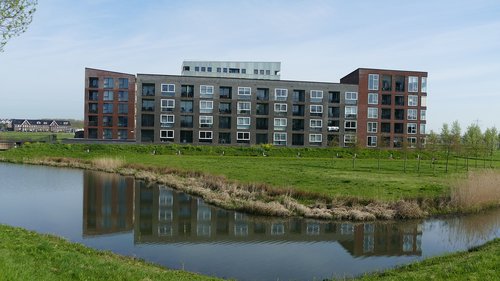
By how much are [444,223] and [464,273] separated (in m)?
12.6

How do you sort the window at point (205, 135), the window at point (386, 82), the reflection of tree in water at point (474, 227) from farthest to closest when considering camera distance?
the window at point (386, 82) < the window at point (205, 135) < the reflection of tree in water at point (474, 227)

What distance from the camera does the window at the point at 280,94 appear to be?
72000 mm

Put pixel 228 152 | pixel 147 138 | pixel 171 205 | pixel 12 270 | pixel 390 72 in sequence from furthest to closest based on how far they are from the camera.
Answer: pixel 390 72
pixel 147 138
pixel 228 152
pixel 171 205
pixel 12 270

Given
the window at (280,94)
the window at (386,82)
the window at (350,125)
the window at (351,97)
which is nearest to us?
the window at (280,94)

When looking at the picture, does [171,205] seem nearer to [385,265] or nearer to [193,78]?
[385,265]

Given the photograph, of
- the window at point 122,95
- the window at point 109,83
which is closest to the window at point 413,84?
the window at point 122,95

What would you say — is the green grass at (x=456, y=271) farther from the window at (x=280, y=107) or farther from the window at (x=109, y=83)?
the window at (x=109, y=83)

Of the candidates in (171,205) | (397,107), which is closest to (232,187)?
(171,205)

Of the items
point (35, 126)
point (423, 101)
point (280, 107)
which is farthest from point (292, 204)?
point (35, 126)

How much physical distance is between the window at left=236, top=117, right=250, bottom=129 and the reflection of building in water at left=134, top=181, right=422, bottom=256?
45.8m

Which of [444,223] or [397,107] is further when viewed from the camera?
[397,107]

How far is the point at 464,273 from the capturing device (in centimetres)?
1117

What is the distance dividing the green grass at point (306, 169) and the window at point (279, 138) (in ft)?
23.6

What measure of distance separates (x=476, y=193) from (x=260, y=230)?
540 inches
